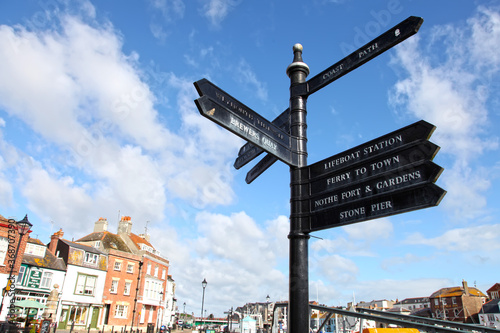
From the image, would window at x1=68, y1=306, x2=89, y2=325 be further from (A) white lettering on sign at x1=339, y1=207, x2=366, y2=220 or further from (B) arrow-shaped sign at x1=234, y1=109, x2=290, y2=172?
(A) white lettering on sign at x1=339, y1=207, x2=366, y2=220

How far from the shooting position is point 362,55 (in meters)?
4.60

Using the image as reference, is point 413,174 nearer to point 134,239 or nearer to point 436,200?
point 436,200

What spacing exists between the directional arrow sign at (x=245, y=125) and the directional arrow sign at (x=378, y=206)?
0.92 m

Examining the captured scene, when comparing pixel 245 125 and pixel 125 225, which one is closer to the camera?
pixel 245 125

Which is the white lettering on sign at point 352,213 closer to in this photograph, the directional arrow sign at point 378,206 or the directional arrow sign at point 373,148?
the directional arrow sign at point 378,206

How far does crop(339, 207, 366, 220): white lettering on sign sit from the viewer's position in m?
3.88

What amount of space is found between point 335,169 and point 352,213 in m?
0.68

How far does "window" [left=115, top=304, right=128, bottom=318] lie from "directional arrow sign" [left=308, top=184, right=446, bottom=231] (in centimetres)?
3787

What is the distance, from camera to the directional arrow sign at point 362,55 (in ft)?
13.6

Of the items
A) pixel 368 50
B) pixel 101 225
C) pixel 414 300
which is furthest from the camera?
pixel 414 300

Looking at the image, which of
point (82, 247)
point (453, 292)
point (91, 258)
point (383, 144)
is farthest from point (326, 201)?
point (453, 292)

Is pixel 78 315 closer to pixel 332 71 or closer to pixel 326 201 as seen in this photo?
pixel 326 201

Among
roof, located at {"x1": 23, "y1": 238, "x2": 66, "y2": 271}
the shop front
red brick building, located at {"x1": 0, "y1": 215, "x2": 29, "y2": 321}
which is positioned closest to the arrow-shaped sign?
red brick building, located at {"x1": 0, "y1": 215, "x2": 29, "y2": 321}

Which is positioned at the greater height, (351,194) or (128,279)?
(128,279)
